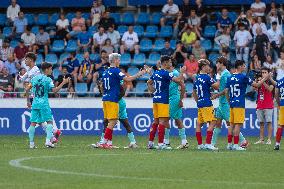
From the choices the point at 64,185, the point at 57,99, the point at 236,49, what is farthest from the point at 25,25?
the point at 64,185

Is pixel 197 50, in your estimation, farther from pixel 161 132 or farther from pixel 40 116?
pixel 40 116

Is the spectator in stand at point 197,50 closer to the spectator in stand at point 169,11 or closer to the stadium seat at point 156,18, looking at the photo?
the spectator in stand at point 169,11

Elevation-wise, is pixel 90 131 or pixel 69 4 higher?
pixel 69 4

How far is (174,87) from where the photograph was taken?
867 inches

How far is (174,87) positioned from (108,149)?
246 centimetres

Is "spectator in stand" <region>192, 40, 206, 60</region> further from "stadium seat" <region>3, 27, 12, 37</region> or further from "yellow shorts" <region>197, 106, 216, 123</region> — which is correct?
"yellow shorts" <region>197, 106, 216, 123</region>

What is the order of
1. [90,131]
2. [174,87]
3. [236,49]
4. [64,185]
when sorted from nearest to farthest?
[64,185] < [174,87] < [90,131] < [236,49]

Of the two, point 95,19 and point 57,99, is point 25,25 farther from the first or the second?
point 57,99

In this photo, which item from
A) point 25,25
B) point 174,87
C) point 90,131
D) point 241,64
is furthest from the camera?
point 25,25

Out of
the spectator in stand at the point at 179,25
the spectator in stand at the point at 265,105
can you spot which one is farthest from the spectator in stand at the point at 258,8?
the spectator in stand at the point at 265,105

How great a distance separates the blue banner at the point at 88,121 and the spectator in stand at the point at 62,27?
234 inches

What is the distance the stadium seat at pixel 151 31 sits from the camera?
3406 cm

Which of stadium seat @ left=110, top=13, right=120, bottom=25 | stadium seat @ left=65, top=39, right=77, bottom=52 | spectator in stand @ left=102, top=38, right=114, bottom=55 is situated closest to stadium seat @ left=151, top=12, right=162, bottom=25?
stadium seat @ left=110, top=13, right=120, bottom=25

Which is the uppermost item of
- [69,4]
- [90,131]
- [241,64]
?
[69,4]
